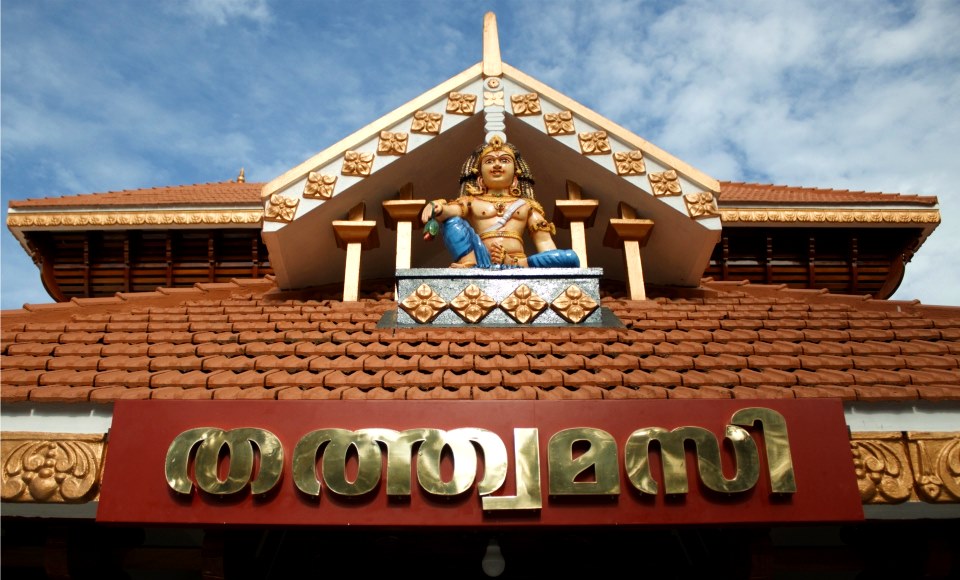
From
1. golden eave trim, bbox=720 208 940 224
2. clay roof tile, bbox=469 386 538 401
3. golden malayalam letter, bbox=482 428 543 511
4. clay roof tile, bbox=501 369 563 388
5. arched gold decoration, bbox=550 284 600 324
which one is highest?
golden eave trim, bbox=720 208 940 224

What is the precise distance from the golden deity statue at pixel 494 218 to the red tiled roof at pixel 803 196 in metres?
2.42

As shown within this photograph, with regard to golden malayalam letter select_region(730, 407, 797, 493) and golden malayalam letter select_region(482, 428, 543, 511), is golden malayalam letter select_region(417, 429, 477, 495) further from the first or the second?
golden malayalam letter select_region(730, 407, 797, 493)

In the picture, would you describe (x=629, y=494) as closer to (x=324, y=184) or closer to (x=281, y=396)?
(x=281, y=396)

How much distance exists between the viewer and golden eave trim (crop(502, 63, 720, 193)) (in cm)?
586

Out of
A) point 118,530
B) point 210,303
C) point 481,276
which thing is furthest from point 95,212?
point 481,276

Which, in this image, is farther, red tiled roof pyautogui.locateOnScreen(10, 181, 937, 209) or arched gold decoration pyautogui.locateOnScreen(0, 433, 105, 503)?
red tiled roof pyautogui.locateOnScreen(10, 181, 937, 209)

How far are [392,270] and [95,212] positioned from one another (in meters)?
4.11

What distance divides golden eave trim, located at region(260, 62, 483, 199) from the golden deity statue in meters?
0.69

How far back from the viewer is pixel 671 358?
4.49m

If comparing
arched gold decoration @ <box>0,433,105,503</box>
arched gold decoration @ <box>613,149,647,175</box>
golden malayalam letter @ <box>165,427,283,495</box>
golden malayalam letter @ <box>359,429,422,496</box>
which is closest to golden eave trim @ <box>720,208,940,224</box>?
arched gold decoration @ <box>613,149,647,175</box>

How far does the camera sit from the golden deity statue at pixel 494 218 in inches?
219

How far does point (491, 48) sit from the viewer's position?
6234 millimetres

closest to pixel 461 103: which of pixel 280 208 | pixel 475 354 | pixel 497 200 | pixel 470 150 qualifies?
pixel 470 150

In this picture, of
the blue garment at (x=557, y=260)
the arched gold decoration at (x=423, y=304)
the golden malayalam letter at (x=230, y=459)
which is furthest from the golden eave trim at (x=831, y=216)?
the golden malayalam letter at (x=230, y=459)
